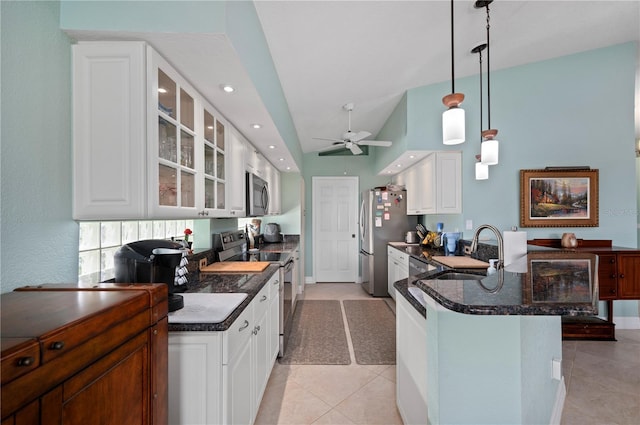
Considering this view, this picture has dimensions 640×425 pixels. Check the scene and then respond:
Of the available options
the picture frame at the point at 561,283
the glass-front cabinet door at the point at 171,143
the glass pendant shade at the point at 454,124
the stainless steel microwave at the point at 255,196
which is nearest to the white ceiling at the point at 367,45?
the glass-front cabinet door at the point at 171,143

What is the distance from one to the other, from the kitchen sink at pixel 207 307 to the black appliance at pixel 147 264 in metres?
0.07

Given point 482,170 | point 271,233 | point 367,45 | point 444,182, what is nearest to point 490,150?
point 482,170

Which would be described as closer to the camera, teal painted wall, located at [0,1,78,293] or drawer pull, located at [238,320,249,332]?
teal painted wall, located at [0,1,78,293]

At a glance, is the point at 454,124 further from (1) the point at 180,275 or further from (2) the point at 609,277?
(2) the point at 609,277

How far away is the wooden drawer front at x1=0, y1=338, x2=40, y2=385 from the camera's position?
0.47 metres

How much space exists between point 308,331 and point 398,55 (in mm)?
2959

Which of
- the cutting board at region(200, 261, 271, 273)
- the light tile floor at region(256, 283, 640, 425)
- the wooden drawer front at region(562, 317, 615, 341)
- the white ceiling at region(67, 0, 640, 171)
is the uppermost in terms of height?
the white ceiling at region(67, 0, 640, 171)

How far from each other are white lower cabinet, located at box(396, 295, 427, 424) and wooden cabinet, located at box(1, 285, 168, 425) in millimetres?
1093

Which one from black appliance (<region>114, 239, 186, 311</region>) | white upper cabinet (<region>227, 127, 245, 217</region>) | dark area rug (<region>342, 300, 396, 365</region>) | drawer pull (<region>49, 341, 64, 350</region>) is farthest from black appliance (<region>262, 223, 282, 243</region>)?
drawer pull (<region>49, 341, 64, 350</region>)

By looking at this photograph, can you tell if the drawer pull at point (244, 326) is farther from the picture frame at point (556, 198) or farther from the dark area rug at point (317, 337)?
the picture frame at point (556, 198)

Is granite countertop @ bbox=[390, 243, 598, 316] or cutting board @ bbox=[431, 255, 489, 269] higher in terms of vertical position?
granite countertop @ bbox=[390, 243, 598, 316]

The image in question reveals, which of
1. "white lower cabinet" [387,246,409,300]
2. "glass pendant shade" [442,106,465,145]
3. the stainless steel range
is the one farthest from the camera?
"white lower cabinet" [387,246,409,300]

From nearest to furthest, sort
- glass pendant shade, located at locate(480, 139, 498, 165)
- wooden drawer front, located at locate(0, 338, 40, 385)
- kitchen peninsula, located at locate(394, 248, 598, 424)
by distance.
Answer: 1. wooden drawer front, located at locate(0, 338, 40, 385)
2. kitchen peninsula, located at locate(394, 248, 598, 424)
3. glass pendant shade, located at locate(480, 139, 498, 165)

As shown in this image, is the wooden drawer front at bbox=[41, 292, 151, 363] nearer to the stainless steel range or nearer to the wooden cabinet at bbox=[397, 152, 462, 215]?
the stainless steel range
